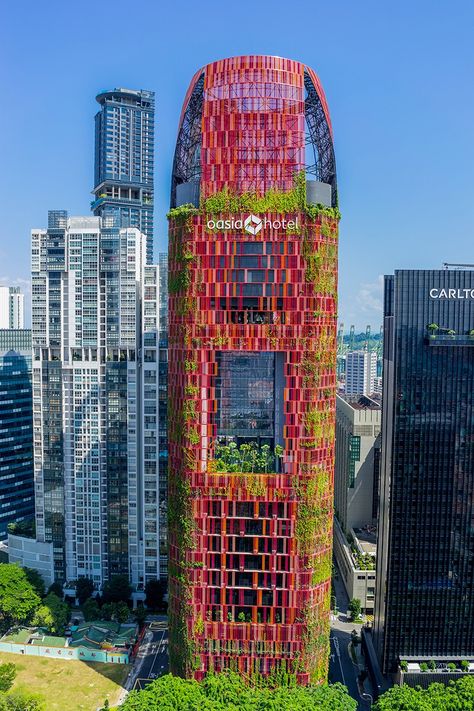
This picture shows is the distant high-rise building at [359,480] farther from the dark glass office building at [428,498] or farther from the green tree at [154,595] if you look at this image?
the dark glass office building at [428,498]

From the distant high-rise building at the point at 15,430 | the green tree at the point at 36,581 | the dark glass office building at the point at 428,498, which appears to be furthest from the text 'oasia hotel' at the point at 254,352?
the distant high-rise building at the point at 15,430

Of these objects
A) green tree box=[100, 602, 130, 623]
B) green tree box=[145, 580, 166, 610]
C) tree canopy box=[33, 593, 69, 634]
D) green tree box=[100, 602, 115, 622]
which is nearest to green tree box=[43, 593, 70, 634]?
tree canopy box=[33, 593, 69, 634]

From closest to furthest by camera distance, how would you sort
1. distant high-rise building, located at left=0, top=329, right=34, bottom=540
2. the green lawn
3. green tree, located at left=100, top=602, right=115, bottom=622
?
the green lawn < green tree, located at left=100, top=602, right=115, bottom=622 < distant high-rise building, located at left=0, top=329, right=34, bottom=540

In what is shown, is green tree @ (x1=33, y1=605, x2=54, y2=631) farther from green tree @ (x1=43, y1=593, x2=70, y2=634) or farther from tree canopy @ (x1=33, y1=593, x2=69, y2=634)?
green tree @ (x1=43, y1=593, x2=70, y2=634)

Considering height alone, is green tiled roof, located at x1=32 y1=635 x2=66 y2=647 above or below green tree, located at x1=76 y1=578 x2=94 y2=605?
below

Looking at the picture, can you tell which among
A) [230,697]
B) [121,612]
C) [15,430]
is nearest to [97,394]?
[15,430]

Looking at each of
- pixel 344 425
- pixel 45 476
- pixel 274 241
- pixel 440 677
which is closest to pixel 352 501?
pixel 344 425
